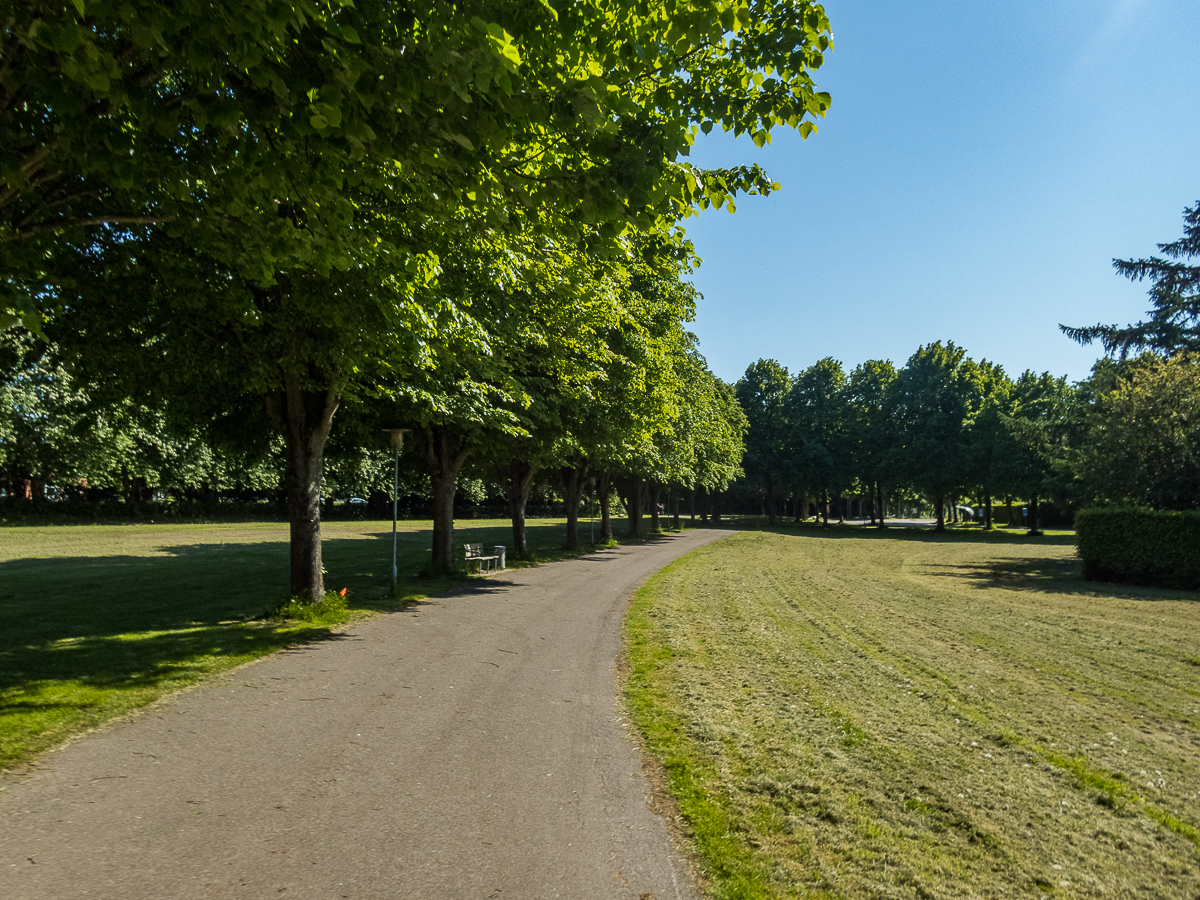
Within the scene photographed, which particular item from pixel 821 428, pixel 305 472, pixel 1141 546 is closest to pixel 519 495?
pixel 305 472

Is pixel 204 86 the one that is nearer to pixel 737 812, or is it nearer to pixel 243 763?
pixel 243 763

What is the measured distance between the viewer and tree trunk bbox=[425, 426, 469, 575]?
19.0 meters

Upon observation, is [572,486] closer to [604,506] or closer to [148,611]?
[604,506]

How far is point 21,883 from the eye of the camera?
12.1 ft

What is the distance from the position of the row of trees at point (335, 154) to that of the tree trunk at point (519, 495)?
48.7 ft

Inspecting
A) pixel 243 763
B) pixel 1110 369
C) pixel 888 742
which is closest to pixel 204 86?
pixel 243 763

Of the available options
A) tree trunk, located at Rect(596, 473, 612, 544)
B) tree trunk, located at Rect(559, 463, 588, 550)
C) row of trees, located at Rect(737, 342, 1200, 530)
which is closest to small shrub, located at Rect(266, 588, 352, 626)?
tree trunk, located at Rect(559, 463, 588, 550)

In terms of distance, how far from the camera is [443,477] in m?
19.1

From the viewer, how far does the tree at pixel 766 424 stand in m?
65.2

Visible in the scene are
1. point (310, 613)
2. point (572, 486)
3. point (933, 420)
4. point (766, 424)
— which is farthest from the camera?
point (766, 424)

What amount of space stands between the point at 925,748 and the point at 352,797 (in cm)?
465

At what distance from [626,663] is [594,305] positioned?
9.48 m

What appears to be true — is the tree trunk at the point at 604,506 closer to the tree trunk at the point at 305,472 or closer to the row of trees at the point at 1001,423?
the row of trees at the point at 1001,423

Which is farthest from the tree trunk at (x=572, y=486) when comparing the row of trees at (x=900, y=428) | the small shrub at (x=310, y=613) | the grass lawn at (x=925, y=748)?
the row of trees at (x=900, y=428)
